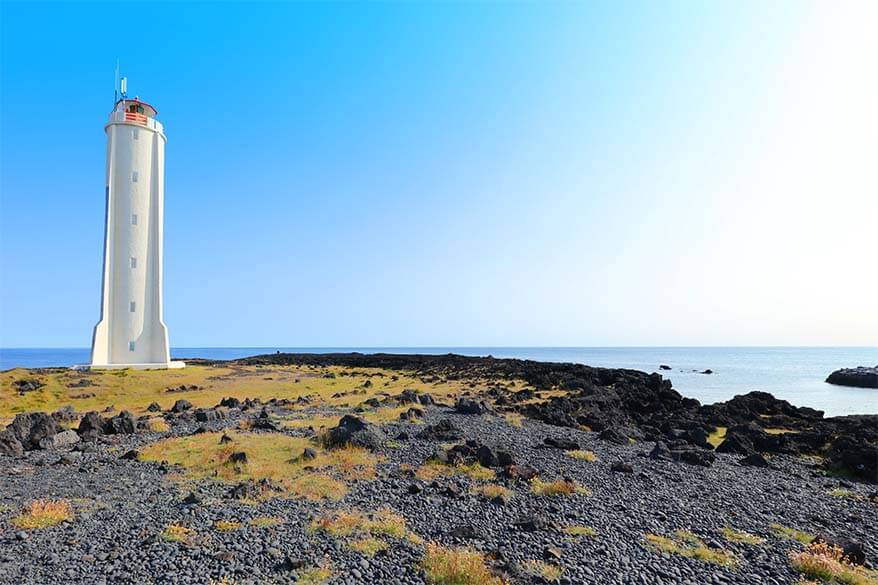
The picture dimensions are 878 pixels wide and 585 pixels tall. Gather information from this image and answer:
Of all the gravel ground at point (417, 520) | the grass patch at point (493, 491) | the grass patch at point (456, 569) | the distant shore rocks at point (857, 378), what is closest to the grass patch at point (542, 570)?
the gravel ground at point (417, 520)

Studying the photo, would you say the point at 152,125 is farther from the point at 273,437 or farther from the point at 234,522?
the point at 234,522

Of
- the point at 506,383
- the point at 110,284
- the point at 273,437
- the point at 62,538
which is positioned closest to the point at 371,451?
the point at 273,437

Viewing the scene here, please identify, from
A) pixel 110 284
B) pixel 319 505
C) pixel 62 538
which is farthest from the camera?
pixel 110 284

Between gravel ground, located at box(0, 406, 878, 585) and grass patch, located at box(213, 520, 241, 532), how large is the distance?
204 millimetres

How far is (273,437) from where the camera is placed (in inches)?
784

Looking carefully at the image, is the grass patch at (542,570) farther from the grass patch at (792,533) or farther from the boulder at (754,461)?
the boulder at (754,461)

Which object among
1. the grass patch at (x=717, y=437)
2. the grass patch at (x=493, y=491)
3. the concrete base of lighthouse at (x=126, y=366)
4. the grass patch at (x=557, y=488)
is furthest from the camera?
the concrete base of lighthouse at (x=126, y=366)

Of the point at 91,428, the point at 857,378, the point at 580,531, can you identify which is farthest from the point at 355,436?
the point at 857,378

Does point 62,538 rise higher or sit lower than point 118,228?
lower

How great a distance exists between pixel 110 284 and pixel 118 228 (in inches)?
201

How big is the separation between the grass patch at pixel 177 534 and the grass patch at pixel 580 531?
7.73m

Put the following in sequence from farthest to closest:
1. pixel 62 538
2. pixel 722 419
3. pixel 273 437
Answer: pixel 722 419 < pixel 273 437 < pixel 62 538

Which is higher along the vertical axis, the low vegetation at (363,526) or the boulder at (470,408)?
the low vegetation at (363,526)

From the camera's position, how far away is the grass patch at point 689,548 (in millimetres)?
9664
